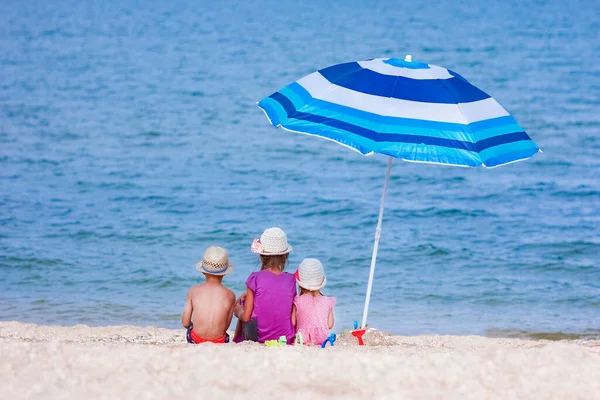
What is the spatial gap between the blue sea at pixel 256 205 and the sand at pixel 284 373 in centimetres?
418

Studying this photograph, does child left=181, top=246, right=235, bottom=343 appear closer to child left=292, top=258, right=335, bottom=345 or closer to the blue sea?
child left=292, top=258, right=335, bottom=345

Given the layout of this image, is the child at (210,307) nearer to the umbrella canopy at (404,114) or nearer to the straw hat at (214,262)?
the straw hat at (214,262)

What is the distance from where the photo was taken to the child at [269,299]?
5562 millimetres

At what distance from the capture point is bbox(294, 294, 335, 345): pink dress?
18.3ft

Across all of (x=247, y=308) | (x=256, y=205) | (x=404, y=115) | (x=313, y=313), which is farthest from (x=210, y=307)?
(x=256, y=205)

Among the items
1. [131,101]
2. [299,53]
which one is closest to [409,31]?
[299,53]

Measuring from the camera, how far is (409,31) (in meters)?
45.3

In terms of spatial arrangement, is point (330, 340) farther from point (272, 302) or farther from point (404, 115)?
point (404, 115)

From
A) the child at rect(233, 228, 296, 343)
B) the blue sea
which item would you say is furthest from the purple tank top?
the blue sea

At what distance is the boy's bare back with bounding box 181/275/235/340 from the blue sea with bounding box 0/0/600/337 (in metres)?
2.99

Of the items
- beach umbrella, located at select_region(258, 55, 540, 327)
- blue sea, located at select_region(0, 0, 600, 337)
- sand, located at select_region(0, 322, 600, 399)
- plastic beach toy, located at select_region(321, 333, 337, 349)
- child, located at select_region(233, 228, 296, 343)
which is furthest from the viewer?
blue sea, located at select_region(0, 0, 600, 337)

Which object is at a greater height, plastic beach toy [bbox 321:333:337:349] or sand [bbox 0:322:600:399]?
sand [bbox 0:322:600:399]

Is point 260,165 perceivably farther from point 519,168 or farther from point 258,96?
point 258,96

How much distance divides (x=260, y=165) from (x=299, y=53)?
20942 millimetres
